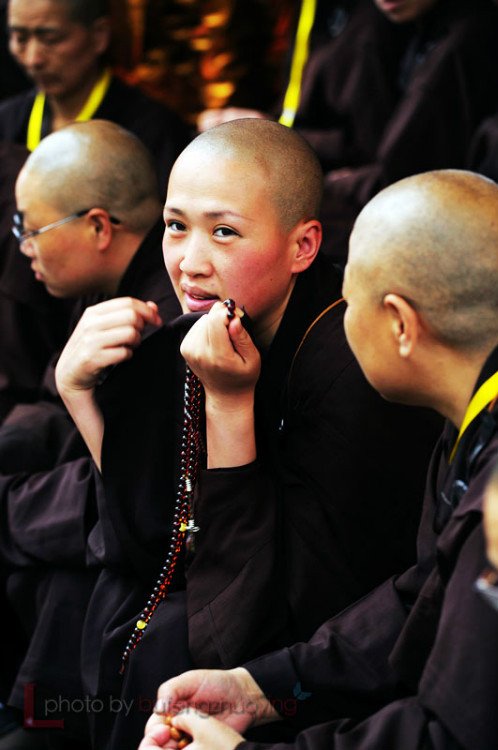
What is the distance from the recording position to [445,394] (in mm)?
1902

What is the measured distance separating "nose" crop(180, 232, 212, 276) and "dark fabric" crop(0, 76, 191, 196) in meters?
2.02

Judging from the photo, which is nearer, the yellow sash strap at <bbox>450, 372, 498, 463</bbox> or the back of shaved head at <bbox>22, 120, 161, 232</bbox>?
the yellow sash strap at <bbox>450, 372, 498, 463</bbox>

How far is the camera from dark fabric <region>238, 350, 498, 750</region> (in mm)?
1616

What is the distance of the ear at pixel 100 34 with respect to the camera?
468 cm

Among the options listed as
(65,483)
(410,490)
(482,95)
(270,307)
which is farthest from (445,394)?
(482,95)

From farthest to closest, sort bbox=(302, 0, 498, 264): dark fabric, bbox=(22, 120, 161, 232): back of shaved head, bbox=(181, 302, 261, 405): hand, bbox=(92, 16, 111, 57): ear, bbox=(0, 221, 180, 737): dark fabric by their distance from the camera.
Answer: bbox=(92, 16, 111, 57): ear, bbox=(302, 0, 498, 264): dark fabric, bbox=(22, 120, 161, 232): back of shaved head, bbox=(0, 221, 180, 737): dark fabric, bbox=(181, 302, 261, 405): hand

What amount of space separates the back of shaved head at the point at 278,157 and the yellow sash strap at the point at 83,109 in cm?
229

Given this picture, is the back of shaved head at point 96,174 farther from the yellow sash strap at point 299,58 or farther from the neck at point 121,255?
the yellow sash strap at point 299,58

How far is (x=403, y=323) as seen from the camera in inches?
73.2

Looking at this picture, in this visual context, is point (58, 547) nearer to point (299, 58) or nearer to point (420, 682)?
point (420, 682)

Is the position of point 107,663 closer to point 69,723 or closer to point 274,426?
point 69,723

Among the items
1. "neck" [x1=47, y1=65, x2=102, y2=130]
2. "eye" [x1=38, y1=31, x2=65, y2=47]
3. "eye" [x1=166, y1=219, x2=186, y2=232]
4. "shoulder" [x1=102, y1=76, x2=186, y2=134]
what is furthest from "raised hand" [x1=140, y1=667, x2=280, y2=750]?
"eye" [x1=38, y1=31, x2=65, y2=47]

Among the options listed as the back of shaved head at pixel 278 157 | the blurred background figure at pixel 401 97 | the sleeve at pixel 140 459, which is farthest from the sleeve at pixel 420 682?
the blurred background figure at pixel 401 97

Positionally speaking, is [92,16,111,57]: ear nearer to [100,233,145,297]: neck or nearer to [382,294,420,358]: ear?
[100,233,145,297]: neck
